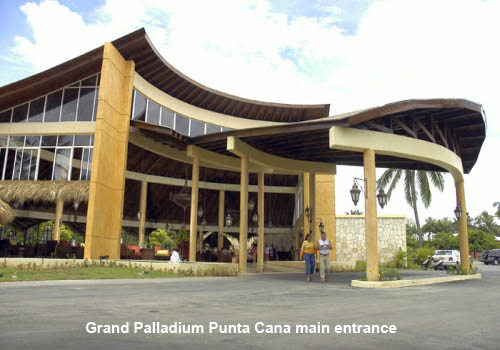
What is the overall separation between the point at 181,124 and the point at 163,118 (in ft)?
4.51

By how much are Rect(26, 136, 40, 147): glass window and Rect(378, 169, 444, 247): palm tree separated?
23.9 meters

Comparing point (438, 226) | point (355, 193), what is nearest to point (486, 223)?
point (438, 226)

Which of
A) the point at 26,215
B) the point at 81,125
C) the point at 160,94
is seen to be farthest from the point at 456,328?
the point at 26,215

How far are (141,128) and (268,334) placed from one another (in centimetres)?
1515

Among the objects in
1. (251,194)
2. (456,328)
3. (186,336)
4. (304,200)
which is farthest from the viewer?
(251,194)

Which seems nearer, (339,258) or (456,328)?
(456,328)

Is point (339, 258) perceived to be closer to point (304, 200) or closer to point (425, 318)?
point (304, 200)

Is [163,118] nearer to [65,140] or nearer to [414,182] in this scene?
[65,140]

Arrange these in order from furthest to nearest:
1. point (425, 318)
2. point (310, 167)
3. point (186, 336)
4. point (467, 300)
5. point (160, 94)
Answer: point (160, 94)
point (310, 167)
point (467, 300)
point (425, 318)
point (186, 336)

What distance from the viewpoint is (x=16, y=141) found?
18938 millimetres

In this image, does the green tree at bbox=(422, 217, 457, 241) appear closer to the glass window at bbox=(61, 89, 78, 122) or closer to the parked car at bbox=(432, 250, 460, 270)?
the parked car at bbox=(432, 250, 460, 270)

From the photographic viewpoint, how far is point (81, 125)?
18156mm

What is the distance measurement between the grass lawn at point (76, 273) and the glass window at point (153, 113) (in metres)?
8.56

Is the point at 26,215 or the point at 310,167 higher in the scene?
the point at 310,167
